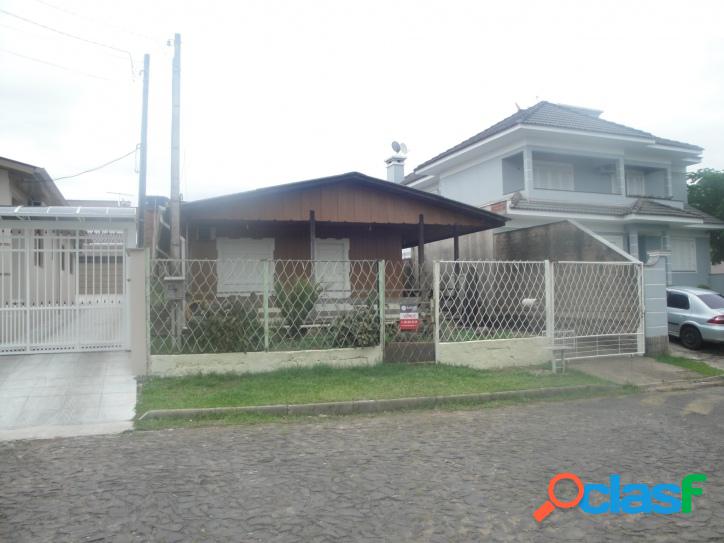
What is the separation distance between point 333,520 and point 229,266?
9.96 m

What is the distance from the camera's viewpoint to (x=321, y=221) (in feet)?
38.6

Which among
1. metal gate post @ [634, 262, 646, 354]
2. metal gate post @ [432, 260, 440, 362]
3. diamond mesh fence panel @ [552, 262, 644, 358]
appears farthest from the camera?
metal gate post @ [634, 262, 646, 354]

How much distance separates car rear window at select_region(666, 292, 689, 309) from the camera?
464 inches

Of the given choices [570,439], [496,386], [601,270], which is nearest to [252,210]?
[496,386]

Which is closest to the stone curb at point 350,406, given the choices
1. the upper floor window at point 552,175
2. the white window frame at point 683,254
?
the upper floor window at point 552,175

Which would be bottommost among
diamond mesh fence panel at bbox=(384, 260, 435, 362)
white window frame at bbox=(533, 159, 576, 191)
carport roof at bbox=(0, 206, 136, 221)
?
diamond mesh fence panel at bbox=(384, 260, 435, 362)

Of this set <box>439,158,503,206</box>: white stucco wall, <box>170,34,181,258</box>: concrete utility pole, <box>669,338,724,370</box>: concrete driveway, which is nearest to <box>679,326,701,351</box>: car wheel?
<box>669,338,724,370</box>: concrete driveway

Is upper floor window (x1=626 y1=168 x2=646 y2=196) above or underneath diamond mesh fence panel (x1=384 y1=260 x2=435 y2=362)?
above

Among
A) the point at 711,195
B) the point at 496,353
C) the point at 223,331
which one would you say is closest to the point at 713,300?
the point at 496,353

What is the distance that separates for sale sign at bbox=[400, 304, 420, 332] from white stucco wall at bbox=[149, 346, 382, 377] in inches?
24.6

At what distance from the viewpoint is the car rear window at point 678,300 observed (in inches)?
464

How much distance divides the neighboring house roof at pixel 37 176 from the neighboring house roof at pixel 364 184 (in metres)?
4.85

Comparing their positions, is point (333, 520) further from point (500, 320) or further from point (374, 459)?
point (500, 320)

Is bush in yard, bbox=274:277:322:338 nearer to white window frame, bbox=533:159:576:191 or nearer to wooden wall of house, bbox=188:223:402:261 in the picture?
wooden wall of house, bbox=188:223:402:261
